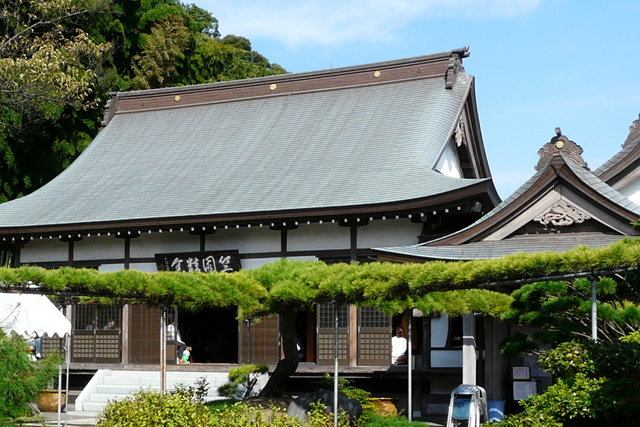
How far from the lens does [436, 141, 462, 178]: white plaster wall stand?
70.8ft

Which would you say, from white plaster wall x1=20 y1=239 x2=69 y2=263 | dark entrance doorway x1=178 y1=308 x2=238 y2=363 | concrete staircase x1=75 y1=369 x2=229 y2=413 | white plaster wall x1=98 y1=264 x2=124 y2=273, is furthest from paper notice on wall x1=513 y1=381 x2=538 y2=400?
dark entrance doorway x1=178 y1=308 x2=238 y2=363

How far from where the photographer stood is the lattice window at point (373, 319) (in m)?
19.0

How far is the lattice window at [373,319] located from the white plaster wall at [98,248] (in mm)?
6788

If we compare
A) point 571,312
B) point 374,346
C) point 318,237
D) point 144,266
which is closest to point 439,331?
point 374,346

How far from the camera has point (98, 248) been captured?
72.7 feet

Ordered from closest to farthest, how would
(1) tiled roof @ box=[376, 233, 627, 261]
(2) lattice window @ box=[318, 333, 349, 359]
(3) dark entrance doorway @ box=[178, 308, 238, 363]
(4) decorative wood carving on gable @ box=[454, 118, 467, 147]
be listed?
(1) tiled roof @ box=[376, 233, 627, 261] → (2) lattice window @ box=[318, 333, 349, 359] → (4) decorative wood carving on gable @ box=[454, 118, 467, 147] → (3) dark entrance doorway @ box=[178, 308, 238, 363]

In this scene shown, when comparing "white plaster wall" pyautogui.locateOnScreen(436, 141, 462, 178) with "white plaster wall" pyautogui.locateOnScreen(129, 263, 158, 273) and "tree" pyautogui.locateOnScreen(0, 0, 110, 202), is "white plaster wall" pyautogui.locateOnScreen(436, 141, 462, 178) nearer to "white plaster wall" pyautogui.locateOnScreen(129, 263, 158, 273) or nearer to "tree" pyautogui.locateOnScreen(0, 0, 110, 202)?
"white plaster wall" pyautogui.locateOnScreen(129, 263, 158, 273)

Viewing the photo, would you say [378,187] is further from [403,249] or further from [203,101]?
[203,101]

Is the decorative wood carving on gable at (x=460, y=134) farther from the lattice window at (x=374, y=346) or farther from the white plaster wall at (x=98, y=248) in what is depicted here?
the white plaster wall at (x=98, y=248)

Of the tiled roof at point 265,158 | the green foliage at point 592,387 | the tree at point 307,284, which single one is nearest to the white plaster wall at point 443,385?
the tiled roof at point 265,158

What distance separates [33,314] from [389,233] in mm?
7755

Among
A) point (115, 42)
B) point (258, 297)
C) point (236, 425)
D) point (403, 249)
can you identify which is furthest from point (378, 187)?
point (115, 42)

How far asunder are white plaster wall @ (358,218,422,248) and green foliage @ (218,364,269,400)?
366cm

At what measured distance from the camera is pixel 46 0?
88.6 ft
